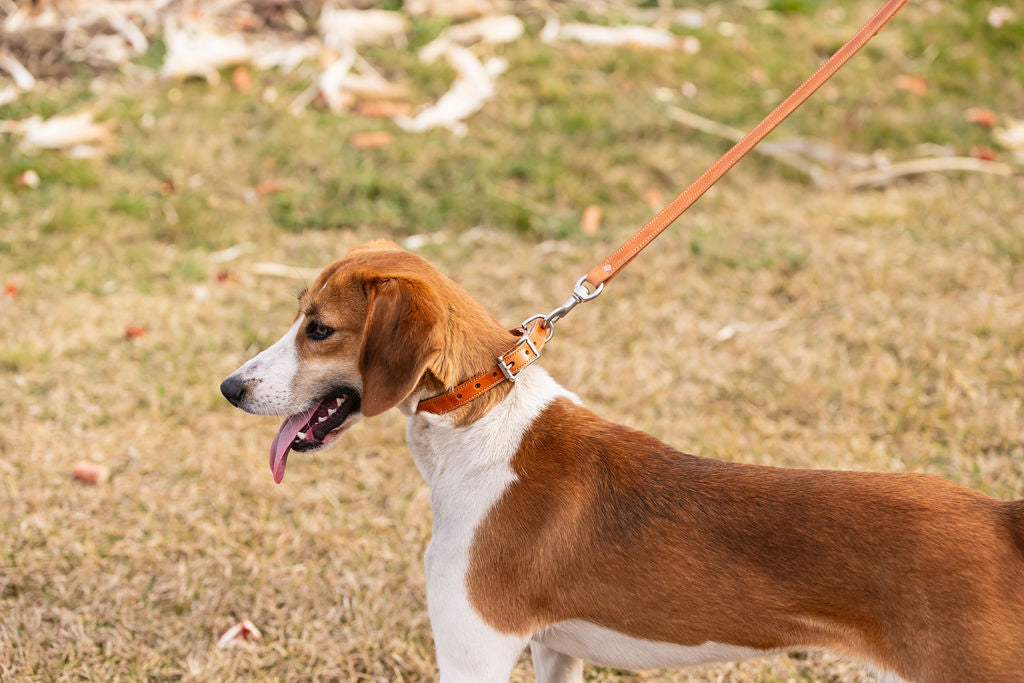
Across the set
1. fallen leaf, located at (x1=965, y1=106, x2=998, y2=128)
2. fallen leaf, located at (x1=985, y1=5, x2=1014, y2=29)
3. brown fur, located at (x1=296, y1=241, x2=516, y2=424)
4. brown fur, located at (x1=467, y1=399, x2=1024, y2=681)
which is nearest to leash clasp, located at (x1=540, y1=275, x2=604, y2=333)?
brown fur, located at (x1=296, y1=241, x2=516, y2=424)

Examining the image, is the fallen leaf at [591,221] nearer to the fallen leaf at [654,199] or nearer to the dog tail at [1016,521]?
the fallen leaf at [654,199]

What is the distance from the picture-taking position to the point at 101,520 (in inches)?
160

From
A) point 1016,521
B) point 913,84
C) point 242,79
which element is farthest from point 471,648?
point 913,84

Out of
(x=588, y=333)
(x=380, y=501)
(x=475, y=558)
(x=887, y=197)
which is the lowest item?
(x=887, y=197)

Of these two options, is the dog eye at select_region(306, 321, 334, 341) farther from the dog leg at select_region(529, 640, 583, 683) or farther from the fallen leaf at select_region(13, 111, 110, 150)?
the fallen leaf at select_region(13, 111, 110, 150)

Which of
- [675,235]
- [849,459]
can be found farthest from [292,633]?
[675,235]

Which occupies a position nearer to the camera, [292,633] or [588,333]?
[292,633]

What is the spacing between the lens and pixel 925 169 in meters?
7.41

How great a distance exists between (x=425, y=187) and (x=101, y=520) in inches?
157

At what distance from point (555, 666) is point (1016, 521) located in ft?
4.80

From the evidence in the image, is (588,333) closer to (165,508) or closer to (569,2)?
(165,508)

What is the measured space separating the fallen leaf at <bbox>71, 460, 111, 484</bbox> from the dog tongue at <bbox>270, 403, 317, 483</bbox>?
1924 mm

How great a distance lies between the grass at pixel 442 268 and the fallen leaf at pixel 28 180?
0.27 ft

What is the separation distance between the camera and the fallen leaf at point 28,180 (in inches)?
277
